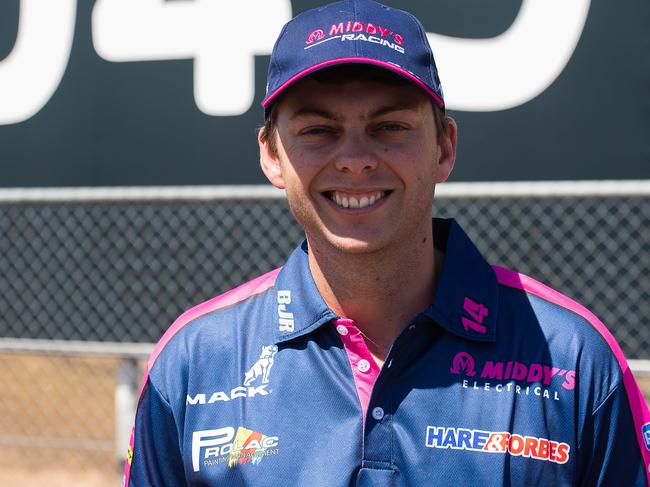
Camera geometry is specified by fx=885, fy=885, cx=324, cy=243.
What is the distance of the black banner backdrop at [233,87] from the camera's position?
3.63 metres

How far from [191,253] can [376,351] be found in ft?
8.32

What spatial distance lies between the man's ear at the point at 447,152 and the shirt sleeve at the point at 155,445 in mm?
707

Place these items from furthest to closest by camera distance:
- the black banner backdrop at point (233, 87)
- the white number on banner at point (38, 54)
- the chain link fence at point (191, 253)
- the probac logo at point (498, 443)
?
the white number on banner at point (38, 54), the chain link fence at point (191, 253), the black banner backdrop at point (233, 87), the probac logo at point (498, 443)

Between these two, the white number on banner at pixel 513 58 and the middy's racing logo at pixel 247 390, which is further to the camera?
the white number on banner at pixel 513 58

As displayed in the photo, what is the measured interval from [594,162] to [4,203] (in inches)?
106

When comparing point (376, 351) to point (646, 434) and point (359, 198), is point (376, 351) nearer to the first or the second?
point (359, 198)

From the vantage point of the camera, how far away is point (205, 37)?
13.3 ft

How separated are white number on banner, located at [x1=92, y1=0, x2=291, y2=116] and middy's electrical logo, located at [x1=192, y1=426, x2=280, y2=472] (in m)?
2.52

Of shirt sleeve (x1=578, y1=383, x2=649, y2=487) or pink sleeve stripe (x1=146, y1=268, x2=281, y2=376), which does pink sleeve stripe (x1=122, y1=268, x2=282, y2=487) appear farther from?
shirt sleeve (x1=578, y1=383, x2=649, y2=487)

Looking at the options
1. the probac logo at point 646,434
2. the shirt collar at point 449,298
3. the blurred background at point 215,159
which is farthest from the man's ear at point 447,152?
the blurred background at point 215,159

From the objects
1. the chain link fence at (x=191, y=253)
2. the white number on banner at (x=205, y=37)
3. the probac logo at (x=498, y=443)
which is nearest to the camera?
the probac logo at (x=498, y=443)

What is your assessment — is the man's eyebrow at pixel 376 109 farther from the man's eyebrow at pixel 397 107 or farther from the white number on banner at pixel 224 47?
the white number on banner at pixel 224 47

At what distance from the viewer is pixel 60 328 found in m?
4.22

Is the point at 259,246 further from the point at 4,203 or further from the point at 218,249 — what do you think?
the point at 4,203
